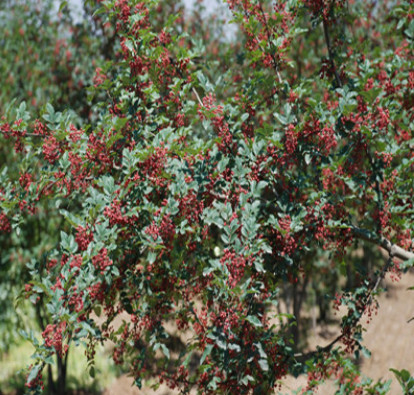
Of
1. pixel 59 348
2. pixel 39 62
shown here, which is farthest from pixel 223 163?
pixel 39 62

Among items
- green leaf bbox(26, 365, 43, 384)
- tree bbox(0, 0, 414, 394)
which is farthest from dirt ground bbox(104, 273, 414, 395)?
green leaf bbox(26, 365, 43, 384)

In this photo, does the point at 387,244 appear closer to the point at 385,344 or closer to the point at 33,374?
the point at 33,374

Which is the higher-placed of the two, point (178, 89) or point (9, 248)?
point (9, 248)

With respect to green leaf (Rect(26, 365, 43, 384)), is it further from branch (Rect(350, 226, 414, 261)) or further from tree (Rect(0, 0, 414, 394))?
branch (Rect(350, 226, 414, 261))

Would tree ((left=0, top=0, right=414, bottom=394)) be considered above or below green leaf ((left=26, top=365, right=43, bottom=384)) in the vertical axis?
above

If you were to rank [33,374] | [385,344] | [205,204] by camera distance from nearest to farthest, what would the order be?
[33,374]
[205,204]
[385,344]

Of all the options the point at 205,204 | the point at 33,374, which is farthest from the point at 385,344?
the point at 33,374

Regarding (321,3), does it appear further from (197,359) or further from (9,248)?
(197,359)

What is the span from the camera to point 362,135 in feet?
11.0

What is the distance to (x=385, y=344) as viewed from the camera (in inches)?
412

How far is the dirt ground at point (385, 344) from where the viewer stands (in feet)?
27.7

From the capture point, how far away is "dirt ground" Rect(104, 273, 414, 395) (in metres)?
8.45

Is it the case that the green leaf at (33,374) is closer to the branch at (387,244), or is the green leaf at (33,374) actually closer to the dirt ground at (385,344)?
the branch at (387,244)

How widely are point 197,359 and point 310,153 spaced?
24.4ft
